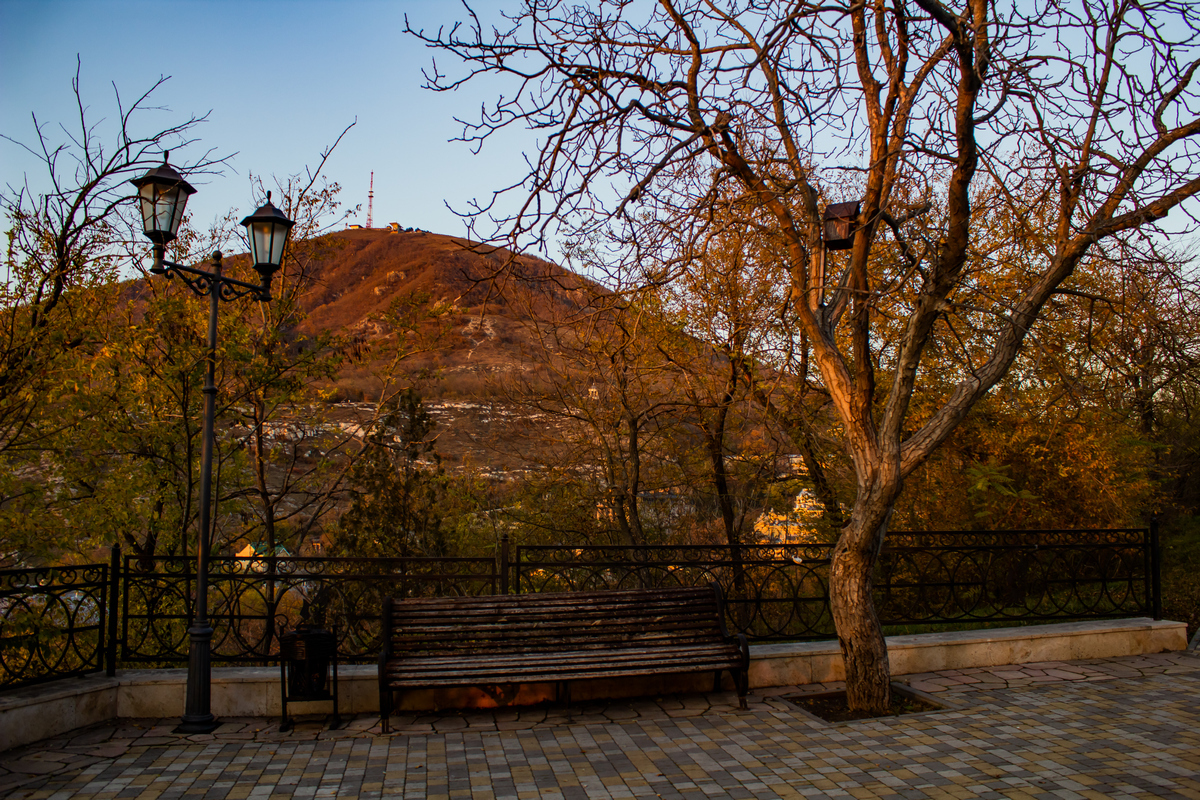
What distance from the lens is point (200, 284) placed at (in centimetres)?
628

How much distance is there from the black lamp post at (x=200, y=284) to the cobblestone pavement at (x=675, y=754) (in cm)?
35

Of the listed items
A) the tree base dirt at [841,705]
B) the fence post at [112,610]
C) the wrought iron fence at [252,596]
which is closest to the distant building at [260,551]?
the wrought iron fence at [252,596]

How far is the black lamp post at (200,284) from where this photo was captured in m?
5.41

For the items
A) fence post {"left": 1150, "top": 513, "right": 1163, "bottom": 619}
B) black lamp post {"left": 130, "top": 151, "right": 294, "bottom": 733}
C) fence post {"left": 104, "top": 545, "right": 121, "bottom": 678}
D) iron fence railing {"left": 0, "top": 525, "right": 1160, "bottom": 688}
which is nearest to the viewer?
black lamp post {"left": 130, "top": 151, "right": 294, "bottom": 733}

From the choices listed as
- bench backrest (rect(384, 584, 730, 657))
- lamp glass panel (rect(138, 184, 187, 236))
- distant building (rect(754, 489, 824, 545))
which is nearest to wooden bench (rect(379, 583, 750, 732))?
bench backrest (rect(384, 584, 730, 657))

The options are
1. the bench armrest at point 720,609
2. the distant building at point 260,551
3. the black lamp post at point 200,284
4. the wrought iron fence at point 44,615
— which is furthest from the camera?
the distant building at point 260,551

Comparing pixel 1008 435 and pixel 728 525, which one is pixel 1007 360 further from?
pixel 728 525

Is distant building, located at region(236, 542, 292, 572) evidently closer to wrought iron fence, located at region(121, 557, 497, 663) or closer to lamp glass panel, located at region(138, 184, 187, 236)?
wrought iron fence, located at region(121, 557, 497, 663)

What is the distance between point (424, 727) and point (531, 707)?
83 centimetres

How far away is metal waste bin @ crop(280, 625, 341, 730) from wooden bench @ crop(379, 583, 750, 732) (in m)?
0.38

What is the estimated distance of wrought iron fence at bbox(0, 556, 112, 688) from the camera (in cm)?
525

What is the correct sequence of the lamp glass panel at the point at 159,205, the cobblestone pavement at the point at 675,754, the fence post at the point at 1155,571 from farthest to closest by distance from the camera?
1. the fence post at the point at 1155,571
2. the lamp glass panel at the point at 159,205
3. the cobblestone pavement at the point at 675,754

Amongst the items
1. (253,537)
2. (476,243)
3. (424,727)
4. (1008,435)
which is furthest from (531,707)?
(1008,435)

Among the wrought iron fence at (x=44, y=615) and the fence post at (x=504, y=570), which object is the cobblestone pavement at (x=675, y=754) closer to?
the wrought iron fence at (x=44, y=615)
